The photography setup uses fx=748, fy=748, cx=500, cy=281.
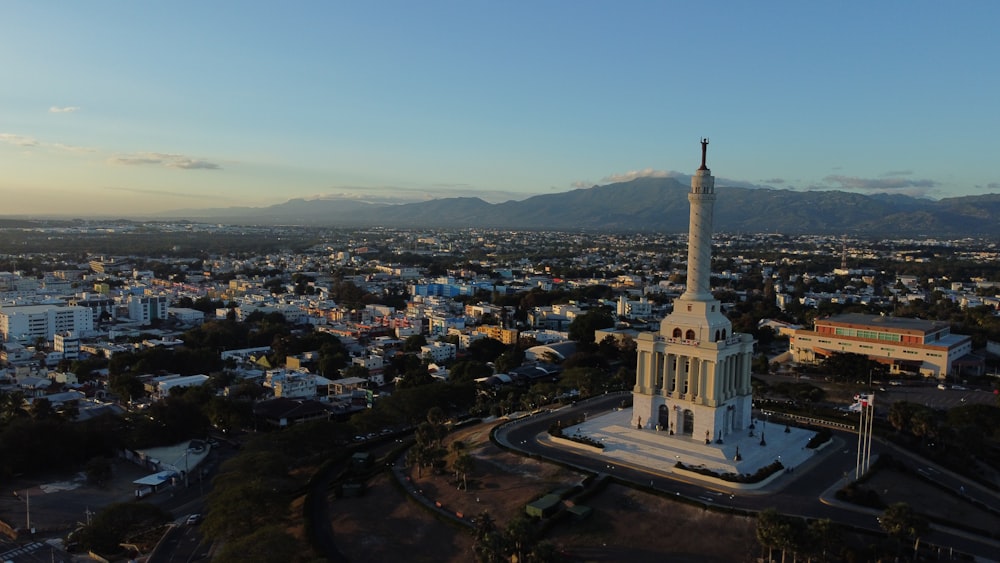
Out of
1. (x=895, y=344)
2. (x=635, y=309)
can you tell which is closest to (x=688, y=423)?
(x=895, y=344)

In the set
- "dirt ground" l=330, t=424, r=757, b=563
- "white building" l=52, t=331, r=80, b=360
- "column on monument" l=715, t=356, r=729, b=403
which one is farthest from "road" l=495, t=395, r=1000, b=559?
"white building" l=52, t=331, r=80, b=360

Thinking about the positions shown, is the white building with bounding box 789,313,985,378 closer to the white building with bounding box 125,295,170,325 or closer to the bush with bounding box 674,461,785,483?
the bush with bounding box 674,461,785,483

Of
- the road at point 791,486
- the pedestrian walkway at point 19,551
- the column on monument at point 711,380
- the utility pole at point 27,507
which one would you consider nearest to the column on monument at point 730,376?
the column on monument at point 711,380

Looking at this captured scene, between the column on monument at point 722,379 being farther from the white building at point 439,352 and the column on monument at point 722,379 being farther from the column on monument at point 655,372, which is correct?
the white building at point 439,352

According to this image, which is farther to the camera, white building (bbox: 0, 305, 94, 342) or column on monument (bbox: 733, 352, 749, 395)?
white building (bbox: 0, 305, 94, 342)

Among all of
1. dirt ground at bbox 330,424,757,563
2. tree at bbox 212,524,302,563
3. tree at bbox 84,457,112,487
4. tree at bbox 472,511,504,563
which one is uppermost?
tree at bbox 472,511,504,563

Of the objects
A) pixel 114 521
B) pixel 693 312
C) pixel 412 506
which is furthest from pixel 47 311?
pixel 693 312

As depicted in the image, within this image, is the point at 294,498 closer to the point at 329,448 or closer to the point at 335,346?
the point at 329,448
